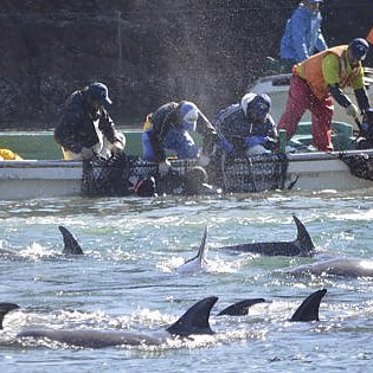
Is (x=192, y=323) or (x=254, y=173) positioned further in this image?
(x=254, y=173)

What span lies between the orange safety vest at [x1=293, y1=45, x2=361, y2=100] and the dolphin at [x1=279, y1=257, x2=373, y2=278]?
812 centimetres

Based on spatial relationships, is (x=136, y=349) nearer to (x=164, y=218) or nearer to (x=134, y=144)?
(x=164, y=218)

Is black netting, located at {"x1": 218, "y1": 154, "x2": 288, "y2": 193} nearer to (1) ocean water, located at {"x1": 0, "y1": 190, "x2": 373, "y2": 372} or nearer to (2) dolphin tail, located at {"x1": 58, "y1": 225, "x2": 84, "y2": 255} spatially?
(1) ocean water, located at {"x1": 0, "y1": 190, "x2": 373, "y2": 372}

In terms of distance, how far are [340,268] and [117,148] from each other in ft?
26.5

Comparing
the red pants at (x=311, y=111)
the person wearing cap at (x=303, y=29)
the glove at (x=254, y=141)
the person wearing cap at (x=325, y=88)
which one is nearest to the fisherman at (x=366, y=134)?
the person wearing cap at (x=325, y=88)

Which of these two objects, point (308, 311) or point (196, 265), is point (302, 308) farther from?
point (196, 265)

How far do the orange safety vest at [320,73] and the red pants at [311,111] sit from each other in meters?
0.09

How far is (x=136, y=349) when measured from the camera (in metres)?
10.4

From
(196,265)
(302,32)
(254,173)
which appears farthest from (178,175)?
(196,265)

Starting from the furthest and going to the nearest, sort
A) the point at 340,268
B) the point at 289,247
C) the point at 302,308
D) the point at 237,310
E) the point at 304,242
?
1. the point at 289,247
2. the point at 304,242
3. the point at 340,268
4. the point at 237,310
5. the point at 302,308

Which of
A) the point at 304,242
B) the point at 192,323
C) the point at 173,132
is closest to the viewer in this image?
the point at 192,323

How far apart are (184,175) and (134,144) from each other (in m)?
7.07

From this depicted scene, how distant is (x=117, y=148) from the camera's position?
21.0 metres

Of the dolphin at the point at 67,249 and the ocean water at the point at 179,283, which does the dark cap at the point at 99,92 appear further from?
the dolphin at the point at 67,249
